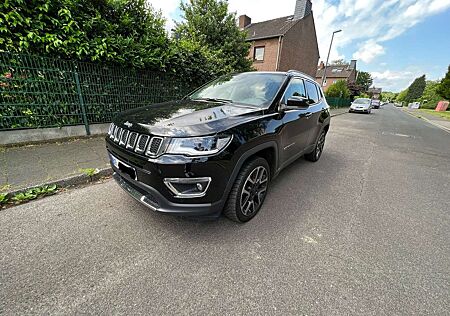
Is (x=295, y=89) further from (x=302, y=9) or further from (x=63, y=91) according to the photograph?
(x=302, y=9)

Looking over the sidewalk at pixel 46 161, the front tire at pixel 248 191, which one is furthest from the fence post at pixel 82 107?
the front tire at pixel 248 191

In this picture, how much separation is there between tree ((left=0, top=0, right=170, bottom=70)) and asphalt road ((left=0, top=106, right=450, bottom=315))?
10.9 feet

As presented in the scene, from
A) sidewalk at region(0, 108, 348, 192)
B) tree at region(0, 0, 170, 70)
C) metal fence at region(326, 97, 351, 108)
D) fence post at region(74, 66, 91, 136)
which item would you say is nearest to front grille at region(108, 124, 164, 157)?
sidewalk at region(0, 108, 348, 192)

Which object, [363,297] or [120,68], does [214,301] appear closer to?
[363,297]

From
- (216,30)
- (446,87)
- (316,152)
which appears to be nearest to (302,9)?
(216,30)

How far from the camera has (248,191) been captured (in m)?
2.42

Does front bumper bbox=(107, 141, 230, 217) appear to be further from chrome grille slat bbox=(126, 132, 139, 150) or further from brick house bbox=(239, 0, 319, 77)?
brick house bbox=(239, 0, 319, 77)

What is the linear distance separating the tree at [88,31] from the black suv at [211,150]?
10.8ft

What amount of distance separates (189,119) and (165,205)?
0.87 meters

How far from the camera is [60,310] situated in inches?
57.4

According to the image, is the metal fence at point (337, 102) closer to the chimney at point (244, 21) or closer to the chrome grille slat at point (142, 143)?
the chimney at point (244, 21)

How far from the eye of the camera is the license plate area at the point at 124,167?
2078mm

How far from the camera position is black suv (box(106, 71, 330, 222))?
1.84 meters

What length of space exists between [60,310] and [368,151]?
7.41 m
